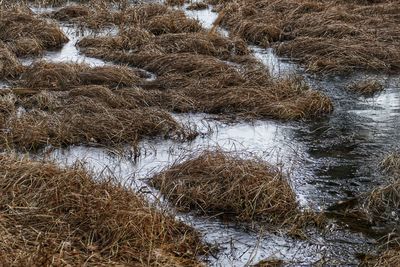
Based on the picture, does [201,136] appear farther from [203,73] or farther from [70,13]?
[70,13]

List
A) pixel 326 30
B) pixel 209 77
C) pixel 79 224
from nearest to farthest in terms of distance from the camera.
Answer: pixel 79 224
pixel 209 77
pixel 326 30

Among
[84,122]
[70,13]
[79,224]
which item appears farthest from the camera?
[70,13]

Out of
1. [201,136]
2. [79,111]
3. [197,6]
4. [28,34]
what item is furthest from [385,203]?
[197,6]

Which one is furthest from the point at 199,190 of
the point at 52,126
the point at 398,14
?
the point at 398,14

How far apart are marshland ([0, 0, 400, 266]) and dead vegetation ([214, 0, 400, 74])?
0.14ft

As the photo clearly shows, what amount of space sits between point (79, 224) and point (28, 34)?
25.9 ft

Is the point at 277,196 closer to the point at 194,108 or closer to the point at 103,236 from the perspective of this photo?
the point at 103,236

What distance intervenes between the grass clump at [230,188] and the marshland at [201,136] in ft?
0.06

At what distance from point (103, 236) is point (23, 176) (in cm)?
113

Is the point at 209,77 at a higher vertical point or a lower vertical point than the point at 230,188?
lower

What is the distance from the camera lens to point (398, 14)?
1416cm

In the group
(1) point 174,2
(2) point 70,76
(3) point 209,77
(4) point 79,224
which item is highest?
(4) point 79,224

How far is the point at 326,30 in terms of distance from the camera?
1283 centimetres

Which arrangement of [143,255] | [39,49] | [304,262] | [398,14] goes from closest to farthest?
[143,255] → [304,262] → [39,49] → [398,14]
